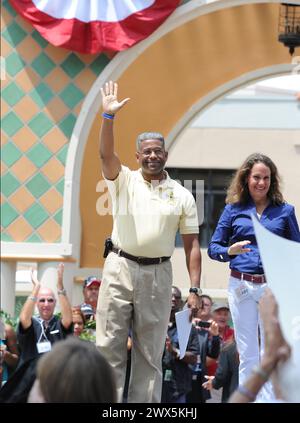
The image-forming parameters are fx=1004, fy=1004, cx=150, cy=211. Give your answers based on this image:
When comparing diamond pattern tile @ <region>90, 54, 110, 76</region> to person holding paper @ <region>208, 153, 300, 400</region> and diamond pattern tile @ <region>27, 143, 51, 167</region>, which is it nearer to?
diamond pattern tile @ <region>27, 143, 51, 167</region>

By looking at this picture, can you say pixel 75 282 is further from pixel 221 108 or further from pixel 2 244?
pixel 221 108

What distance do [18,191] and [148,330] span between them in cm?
419

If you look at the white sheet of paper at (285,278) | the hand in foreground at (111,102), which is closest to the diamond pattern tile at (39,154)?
the hand in foreground at (111,102)

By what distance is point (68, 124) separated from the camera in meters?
9.59

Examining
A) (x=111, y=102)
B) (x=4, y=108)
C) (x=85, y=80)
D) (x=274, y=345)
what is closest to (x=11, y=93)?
(x=4, y=108)

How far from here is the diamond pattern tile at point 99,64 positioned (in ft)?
31.2

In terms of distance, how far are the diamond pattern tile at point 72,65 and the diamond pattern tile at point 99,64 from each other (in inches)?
4.3

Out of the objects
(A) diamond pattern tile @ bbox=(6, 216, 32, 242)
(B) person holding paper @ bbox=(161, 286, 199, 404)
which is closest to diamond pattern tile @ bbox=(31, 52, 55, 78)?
(A) diamond pattern tile @ bbox=(6, 216, 32, 242)

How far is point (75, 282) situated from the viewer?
33.2 feet

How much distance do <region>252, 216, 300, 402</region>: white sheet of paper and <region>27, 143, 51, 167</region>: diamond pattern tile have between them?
5.20 metres

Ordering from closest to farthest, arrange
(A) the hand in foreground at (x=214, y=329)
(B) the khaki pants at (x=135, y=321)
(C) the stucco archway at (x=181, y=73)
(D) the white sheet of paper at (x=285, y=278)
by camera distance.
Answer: (D) the white sheet of paper at (x=285, y=278)
(B) the khaki pants at (x=135, y=321)
(A) the hand in foreground at (x=214, y=329)
(C) the stucco archway at (x=181, y=73)

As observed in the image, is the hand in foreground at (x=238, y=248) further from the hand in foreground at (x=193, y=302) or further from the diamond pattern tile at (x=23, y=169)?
the diamond pattern tile at (x=23, y=169)

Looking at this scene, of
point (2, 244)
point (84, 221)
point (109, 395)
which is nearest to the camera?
point (109, 395)
